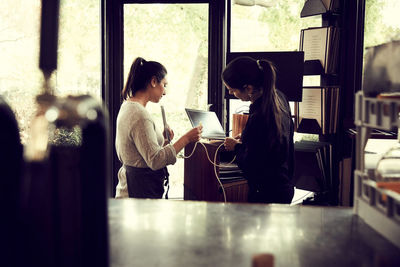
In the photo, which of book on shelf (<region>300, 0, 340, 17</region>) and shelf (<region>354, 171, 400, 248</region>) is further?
book on shelf (<region>300, 0, 340, 17</region>)

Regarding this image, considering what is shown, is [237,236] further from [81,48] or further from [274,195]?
[81,48]

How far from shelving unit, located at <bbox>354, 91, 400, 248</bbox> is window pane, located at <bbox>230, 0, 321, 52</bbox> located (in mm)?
2633

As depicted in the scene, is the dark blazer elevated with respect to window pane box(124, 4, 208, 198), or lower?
lower

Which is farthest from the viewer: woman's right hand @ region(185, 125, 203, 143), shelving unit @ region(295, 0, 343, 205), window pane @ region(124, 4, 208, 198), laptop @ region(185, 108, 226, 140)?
window pane @ region(124, 4, 208, 198)

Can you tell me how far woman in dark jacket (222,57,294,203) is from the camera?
2172 millimetres

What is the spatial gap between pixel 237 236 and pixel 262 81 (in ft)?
4.61

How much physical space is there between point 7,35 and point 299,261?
314cm

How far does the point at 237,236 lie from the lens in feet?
3.30

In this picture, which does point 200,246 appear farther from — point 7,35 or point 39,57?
point 7,35

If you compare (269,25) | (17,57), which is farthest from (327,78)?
(17,57)

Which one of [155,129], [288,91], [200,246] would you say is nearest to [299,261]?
[200,246]

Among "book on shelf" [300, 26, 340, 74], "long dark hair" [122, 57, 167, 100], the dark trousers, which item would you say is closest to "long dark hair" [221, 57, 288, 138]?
the dark trousers

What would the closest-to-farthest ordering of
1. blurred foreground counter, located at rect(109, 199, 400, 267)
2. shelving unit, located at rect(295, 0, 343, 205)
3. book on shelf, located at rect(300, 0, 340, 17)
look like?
blurred foreground counter, located at rect(109, 199, 400, 267) → shelving unit, located at rect(295, 0, 343, 205) → book on shelf, located at rect(300, 0, 340, 17)

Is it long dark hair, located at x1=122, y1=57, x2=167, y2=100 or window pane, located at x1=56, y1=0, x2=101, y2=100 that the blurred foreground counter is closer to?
long dark hair, located at x1=122, y1=57, x2=167, y2=100
